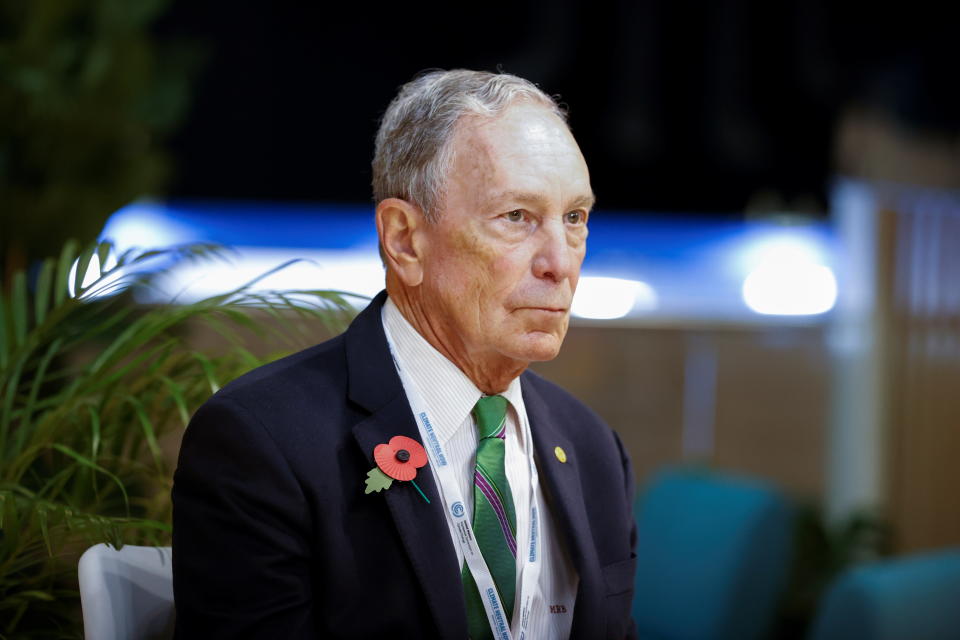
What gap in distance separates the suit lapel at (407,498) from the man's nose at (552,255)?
229 millimetres

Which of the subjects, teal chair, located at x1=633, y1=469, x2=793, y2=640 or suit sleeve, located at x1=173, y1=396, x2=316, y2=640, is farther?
teal chair, located at x1=633, y1=469, x2=793, y2=640

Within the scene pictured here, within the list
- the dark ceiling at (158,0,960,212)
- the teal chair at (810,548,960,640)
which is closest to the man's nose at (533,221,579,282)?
the teal chair at (810,548,960,640)

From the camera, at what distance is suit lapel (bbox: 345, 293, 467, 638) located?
119 centimetres

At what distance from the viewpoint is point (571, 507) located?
1349mm

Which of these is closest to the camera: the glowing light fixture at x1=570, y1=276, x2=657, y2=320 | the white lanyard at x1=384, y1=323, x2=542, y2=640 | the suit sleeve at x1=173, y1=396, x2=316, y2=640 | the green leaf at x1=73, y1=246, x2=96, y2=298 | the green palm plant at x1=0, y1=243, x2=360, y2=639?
the suit sleeve at x1=173, y1=396, x2=316, y2=640

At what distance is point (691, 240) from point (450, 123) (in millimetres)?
4750

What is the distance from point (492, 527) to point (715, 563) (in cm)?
204

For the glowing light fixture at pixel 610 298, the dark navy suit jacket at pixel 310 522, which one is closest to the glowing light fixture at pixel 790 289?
the glowing light fixture at pixel 610 298

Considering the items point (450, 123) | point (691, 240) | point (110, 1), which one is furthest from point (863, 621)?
point (691, 240)

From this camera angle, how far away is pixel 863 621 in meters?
2.34

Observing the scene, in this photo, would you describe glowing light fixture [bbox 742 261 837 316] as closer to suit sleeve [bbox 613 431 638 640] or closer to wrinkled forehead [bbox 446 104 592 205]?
suit sleeve [bbox 613 431 638 640]

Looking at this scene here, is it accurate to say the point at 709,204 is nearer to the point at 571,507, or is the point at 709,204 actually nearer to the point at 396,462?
the point at 571,507

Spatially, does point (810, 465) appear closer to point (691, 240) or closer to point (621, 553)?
point (691, 240)

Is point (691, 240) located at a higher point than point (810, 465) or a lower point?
higher
